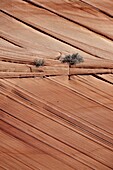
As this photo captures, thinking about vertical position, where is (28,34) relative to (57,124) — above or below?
above

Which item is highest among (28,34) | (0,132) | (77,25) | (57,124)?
(77,25)

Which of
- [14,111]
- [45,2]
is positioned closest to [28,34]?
[45,2]

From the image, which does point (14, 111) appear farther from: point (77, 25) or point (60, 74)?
point (77, 25)

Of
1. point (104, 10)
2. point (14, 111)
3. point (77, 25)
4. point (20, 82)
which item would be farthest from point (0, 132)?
point (104, 10)

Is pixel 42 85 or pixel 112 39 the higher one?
pixel 112 39

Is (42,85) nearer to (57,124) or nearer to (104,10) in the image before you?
(57,124)

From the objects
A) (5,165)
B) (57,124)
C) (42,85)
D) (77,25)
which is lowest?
(5,165)

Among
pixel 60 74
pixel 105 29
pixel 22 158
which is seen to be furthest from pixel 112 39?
pixel 22 158

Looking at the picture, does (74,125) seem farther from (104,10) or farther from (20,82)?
(104,10)
